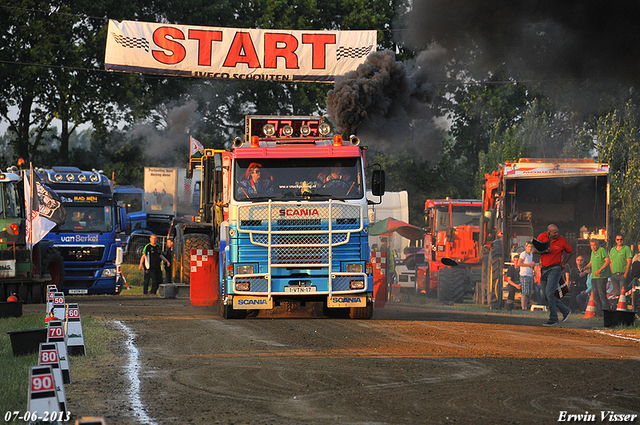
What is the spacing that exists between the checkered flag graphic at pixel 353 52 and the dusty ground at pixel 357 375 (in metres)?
18.4

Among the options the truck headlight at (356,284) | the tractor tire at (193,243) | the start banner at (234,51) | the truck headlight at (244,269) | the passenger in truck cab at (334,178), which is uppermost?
the start banner at (234,51)

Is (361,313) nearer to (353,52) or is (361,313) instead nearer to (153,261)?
(153,261)

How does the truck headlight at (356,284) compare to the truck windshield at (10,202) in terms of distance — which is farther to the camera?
the truck windshield at (10,202)

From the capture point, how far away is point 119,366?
1097 centimetres

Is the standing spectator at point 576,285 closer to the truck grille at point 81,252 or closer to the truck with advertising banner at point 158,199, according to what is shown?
the truck grille at point 81,252

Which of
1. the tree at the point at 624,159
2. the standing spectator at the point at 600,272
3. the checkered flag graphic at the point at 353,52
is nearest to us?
the standing spectator at the point at 600,272

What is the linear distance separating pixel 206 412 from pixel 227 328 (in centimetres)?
718

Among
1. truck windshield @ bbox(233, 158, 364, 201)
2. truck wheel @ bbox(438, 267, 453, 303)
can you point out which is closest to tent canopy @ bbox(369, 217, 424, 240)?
truck wheel @ bbox(438, 267, 453, 303)

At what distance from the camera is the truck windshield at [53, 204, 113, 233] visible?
28094mm

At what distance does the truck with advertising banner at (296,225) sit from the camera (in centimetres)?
1566

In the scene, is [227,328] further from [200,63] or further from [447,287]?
[200,63]

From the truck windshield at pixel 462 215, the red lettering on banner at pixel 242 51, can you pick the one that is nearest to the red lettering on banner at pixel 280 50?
the red lettering on banner at pixel 242 51

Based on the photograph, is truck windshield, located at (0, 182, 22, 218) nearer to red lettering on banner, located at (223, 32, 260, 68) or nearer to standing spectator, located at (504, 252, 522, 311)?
red lettering on banner, located at (223, 32, 260, 68)

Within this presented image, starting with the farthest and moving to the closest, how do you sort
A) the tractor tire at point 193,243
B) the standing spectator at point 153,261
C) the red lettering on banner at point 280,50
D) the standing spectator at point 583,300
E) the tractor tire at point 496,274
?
the red lettering on banner at point 280,50, the standing spectator at point 153,261, the tractor tire at point 496,274, the standing spectator at point 583,300, the tractor tire at point 193,243
